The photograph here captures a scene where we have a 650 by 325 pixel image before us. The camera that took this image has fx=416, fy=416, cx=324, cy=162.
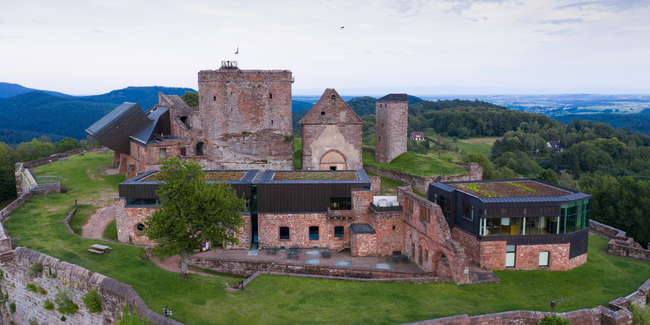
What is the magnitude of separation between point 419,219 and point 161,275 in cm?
1693

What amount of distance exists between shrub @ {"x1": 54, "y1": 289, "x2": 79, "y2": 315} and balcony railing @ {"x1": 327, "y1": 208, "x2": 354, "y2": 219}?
1702 centimetres

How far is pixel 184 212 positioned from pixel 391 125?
106ft

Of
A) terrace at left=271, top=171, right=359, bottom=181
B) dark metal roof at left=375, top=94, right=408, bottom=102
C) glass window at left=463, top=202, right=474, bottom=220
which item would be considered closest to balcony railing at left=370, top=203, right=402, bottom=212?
terrace at left=271, top=171, right=359, bottom=181

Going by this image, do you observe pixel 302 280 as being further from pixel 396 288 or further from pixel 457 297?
pixel 457 297

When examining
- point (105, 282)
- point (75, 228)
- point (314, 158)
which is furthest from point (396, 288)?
point (75, 228)

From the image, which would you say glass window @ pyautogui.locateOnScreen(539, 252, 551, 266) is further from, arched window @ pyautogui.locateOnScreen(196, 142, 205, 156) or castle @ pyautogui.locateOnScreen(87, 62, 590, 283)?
arched window @ pyautogui.locateOnScreen(196, 142, 205, 156)

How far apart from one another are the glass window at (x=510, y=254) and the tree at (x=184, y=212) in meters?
17.7

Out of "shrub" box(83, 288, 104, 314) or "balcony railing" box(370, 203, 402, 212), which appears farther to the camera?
"balcony railing" box(370, 203, 402, 212)

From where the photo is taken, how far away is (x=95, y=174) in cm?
5178

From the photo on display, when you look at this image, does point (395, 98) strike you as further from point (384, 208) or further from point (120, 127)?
point (120, 127)

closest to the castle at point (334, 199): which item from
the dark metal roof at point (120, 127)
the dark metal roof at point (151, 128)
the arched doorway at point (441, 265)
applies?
the arched doorway at point (441, 265)

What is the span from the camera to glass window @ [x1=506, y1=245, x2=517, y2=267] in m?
26.4

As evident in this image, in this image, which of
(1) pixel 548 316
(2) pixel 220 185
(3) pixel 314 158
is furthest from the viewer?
(3) pixel 314 158

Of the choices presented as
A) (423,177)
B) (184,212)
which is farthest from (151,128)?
(423,177)
